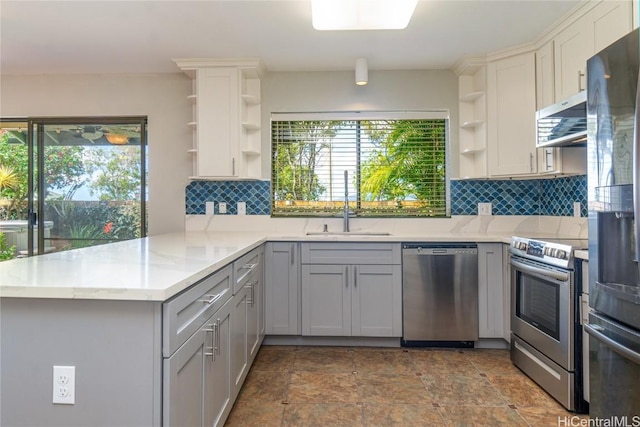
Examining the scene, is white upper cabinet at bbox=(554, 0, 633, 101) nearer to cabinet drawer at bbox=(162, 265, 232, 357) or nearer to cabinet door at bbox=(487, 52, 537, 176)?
cabinet door at bbox=(487, 52, 537, 176)

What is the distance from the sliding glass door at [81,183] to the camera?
3.43 meters

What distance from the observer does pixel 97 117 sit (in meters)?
3.44

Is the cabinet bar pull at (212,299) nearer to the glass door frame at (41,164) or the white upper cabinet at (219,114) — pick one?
the white upper cabinet at (219,114)

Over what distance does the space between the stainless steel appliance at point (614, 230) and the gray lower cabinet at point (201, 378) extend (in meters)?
1.64

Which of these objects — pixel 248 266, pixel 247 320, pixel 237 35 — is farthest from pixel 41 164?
pixel 247 320

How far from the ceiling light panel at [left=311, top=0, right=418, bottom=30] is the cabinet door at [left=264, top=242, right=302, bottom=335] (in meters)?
1.61

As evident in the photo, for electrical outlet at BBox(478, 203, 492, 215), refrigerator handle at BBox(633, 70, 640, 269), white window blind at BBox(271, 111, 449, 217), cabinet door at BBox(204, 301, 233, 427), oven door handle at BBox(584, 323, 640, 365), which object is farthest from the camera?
white window blind at BBox(271, 111, 449, 217)

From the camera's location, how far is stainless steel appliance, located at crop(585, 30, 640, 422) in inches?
54.2

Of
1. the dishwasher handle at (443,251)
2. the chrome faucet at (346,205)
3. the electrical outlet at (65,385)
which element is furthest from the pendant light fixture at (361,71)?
the electrical outlet at (65,385)

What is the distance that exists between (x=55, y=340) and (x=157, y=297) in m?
0.37

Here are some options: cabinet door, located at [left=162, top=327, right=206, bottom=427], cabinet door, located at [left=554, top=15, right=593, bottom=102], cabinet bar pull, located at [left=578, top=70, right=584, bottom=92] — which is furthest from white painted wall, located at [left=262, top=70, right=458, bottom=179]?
cabinet door, located at [left=162, top=327, right=206, bottom=427]

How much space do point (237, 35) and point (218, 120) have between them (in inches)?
28.9

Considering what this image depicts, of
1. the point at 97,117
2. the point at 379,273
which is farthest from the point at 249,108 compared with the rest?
the point at 379,273

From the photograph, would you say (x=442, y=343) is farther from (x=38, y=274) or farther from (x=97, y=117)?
(x=97, y=117)
